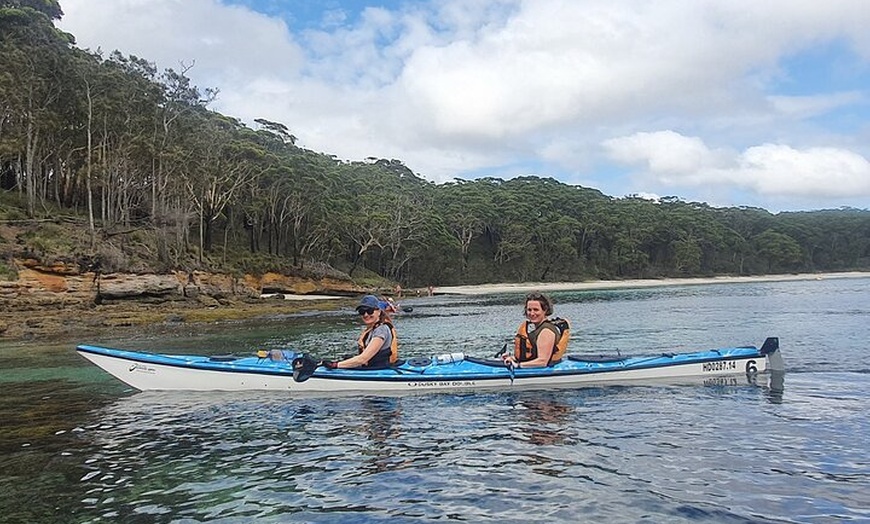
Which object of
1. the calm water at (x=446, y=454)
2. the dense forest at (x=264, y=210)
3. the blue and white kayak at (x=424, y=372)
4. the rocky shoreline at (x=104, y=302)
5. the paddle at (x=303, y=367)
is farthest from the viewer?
the dense forest at (x=264, y=210)

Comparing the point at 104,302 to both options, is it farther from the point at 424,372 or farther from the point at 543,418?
the point at 543,418

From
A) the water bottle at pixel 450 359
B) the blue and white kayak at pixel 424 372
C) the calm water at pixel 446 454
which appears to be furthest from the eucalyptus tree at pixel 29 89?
the water bottle at pixel 450 359

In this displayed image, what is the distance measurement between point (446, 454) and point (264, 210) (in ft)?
184

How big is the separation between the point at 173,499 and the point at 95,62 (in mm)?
40886

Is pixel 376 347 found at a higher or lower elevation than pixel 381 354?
higher

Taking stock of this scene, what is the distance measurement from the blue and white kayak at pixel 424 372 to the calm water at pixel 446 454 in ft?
0.95

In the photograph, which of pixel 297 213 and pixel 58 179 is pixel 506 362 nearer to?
pixel 58 179

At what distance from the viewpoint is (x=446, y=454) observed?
321 inches

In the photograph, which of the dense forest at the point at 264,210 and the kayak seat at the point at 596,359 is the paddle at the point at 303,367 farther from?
the dense forest at the point at 264,210

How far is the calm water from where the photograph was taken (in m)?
6.24

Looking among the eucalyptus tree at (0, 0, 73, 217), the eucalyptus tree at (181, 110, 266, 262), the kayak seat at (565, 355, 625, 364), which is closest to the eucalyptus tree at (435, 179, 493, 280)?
the eucalyptus tree at (181, 110, 266, 262)

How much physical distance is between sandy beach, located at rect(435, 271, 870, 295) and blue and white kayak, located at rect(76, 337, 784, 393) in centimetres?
5821

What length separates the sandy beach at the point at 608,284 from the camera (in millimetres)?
77188

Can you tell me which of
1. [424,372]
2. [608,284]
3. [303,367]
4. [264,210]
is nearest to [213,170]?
[264,210]
